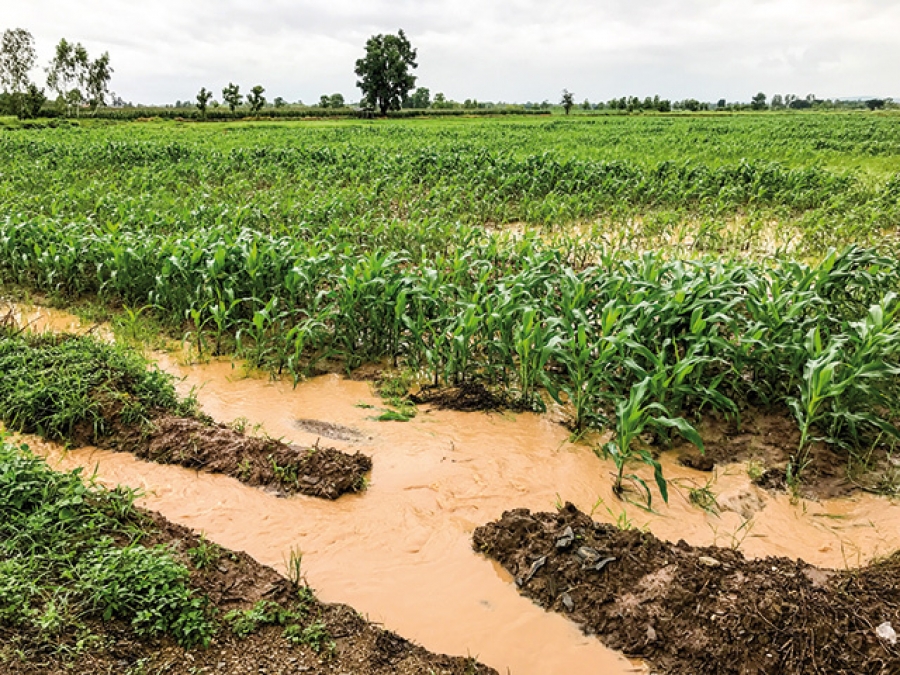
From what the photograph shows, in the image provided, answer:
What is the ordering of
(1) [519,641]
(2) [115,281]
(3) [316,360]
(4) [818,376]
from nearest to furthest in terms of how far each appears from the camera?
(1) [519,641], (4) [818,376], (3) [316,360], (2) [115,281]

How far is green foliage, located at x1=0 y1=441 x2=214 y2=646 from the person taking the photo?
2217mm

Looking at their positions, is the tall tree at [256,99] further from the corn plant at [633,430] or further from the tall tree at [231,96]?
the corn plant at [633,430]

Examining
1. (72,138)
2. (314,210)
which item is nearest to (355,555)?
(314,210)

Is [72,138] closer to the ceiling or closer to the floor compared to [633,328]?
closer to the ceiling

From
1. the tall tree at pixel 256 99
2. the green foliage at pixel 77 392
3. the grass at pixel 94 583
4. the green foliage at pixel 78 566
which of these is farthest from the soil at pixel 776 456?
the tall tree at pixel 256 99

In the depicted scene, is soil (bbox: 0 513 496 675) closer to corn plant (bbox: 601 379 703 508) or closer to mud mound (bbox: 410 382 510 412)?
corn plant (bbox: 601 379 703 508)

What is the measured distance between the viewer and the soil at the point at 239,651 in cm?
204

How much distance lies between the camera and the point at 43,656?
2.02 meters

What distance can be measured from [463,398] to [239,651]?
2648 mm

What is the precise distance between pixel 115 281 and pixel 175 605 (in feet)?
17.1

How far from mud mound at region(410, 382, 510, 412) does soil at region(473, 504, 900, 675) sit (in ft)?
5.10

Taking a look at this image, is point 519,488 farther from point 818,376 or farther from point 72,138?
point 72,138

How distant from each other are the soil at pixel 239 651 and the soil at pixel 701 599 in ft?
2.07

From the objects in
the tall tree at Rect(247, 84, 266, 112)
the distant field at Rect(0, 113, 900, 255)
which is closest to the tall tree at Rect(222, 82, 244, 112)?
the tall tree at Rect(247, 84, 266, 112)
